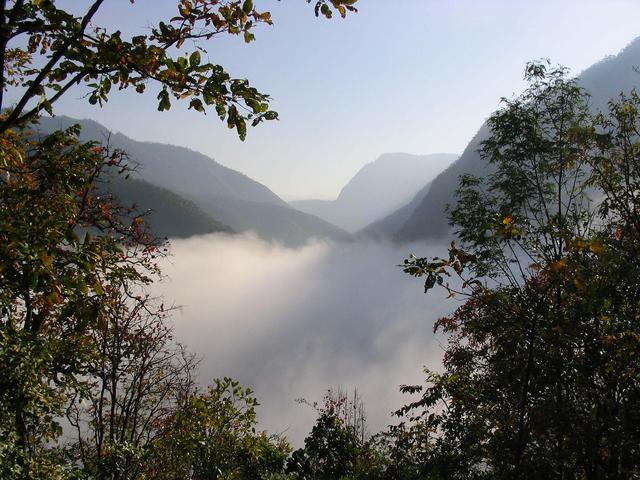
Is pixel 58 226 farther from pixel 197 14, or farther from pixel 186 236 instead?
pixel 186 236

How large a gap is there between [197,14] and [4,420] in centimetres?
471

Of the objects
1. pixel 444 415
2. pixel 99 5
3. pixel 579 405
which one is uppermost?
pixel 99 5

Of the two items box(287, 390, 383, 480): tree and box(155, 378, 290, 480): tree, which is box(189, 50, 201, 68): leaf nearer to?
box(155, 378, 290, 480): tree

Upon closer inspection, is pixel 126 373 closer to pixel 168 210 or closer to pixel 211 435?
pixel 211 435

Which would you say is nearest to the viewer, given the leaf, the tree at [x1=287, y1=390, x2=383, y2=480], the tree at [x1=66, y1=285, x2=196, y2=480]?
the leaf

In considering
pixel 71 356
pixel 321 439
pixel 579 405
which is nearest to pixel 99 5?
pixel 579 405

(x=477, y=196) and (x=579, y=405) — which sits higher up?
(x=477, y=196)

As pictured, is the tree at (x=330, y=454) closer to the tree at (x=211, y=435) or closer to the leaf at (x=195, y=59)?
the tree at (x=211, y=435)

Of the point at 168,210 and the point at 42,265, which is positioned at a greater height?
the point at 168,210

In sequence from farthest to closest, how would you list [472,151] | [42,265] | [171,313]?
[472,151], [171,313], [42,265]

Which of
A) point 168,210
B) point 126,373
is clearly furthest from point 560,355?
point 168,210

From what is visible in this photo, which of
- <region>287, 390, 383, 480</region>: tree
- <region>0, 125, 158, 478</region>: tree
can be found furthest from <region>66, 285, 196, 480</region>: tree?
<region>287, 390, 383, 480</region>: tree

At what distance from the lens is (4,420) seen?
4.57 meters

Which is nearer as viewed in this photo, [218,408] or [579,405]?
[579,405]
